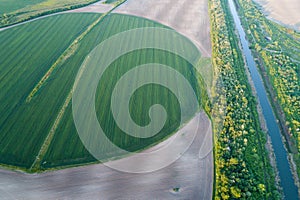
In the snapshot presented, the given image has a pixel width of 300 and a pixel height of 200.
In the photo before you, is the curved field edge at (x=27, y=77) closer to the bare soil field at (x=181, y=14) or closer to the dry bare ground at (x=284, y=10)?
the bare soil field at (x=181, y=14)

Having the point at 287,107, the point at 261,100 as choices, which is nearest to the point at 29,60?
the point at 261,100

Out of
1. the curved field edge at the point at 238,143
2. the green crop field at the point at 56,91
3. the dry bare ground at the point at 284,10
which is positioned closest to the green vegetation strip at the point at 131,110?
the green crop field at the point at 56,91

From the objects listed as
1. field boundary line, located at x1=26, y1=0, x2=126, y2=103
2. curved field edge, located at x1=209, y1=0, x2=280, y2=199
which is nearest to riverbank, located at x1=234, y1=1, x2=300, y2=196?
curved field edge, located at x1=209, y1=0, x2=280, y2=199

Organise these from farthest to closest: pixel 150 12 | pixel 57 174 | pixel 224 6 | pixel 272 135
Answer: pixel 224 6 < pixel 150 12 < pixel 272 135 < pixel 57 174

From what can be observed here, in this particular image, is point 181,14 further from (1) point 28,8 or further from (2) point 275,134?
(2) point 275,134

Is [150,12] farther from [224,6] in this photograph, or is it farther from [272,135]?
[272,135]

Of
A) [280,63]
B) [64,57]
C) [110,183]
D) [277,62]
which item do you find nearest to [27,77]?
[64,57]
